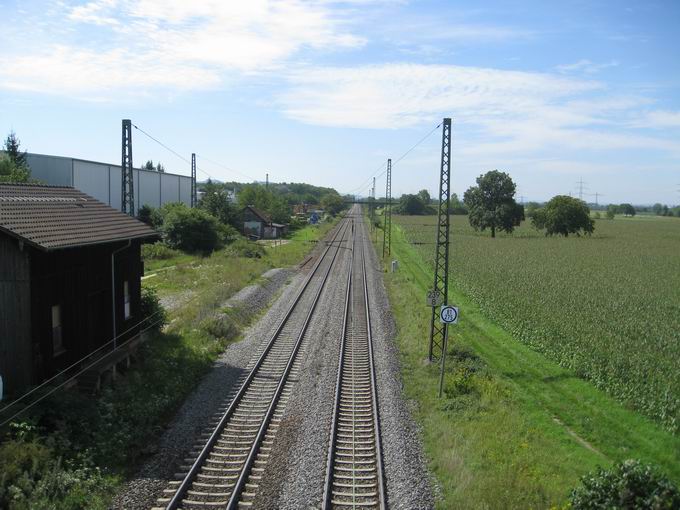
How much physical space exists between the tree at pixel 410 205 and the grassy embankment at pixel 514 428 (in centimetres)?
14634

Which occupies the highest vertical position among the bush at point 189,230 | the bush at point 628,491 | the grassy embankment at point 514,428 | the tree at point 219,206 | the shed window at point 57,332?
the tree at point 219,206

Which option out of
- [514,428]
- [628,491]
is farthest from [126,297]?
[628,491]

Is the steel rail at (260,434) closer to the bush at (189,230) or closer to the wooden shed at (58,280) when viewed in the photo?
the wooden shed at (58,280)

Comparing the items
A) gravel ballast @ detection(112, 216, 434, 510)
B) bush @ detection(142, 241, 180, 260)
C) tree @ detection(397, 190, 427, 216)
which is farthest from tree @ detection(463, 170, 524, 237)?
tree @ detection(397, 190, 427, 216)

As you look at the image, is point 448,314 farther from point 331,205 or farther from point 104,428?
point 331,205

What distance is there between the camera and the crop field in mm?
16469

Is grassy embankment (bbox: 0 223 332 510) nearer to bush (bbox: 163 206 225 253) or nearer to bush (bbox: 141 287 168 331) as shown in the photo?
bush (bbox: 141 287 168 331)

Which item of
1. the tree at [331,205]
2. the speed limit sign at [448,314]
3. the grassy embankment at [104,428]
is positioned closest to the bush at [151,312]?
the grassy embankment at [104,428]

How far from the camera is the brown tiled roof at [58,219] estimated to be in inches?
477

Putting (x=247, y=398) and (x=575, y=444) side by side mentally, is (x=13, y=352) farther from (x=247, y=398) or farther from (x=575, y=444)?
(x=575, y=444)

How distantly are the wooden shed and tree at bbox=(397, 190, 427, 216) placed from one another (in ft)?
493

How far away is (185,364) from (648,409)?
494 inches

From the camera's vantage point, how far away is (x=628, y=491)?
7707 millimetres

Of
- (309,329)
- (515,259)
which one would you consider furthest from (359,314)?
(515,259)
